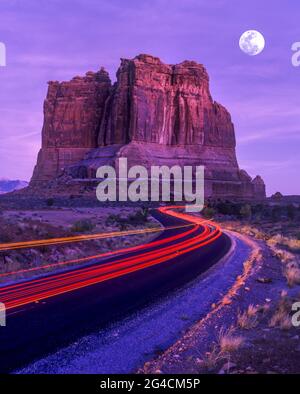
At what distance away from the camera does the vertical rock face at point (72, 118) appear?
131m

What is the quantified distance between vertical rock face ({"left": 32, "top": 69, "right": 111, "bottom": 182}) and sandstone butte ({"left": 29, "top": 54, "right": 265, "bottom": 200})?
0.24m

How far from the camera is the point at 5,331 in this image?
8.36 m

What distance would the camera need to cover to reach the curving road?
26.1 ft

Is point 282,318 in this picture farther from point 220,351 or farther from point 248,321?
point 220,351

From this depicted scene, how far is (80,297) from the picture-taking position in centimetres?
1148

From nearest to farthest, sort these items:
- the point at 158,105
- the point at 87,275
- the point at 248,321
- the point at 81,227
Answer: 1. the point at 248,321
2. the point at 87,275
3. the point at 81,227
4. the point at 158,105

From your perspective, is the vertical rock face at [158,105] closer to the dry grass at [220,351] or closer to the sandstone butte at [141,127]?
the sandstone butte at [141,127]

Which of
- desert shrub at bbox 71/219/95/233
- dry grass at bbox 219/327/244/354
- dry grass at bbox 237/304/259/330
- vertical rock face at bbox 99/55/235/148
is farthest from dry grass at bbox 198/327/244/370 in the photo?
vertical rock face at bbox 99/55/235/148

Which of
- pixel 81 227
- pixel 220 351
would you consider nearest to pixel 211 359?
pixel 220 351

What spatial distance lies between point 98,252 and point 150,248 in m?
3.00

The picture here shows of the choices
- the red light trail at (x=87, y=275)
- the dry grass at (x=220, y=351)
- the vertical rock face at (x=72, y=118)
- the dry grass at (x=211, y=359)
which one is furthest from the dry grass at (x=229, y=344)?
the vertical rock face at (x=72, y=118)

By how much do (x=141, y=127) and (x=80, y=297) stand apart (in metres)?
107
